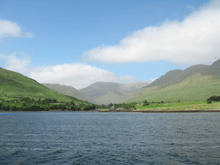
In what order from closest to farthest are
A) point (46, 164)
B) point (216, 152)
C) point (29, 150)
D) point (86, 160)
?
point (46, 164)
point (86, 160)
point (216, 152)
point (29, 150)

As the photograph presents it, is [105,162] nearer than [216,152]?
Yes

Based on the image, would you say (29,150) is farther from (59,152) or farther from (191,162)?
(191,162)

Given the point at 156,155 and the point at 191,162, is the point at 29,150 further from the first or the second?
the point at 191,162

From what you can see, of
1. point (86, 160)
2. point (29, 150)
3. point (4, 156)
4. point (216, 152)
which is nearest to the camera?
point (86, 160)

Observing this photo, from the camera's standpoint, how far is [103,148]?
50531mm

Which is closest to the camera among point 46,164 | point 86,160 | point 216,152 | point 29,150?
point 46,164

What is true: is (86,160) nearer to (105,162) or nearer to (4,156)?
(105,162)

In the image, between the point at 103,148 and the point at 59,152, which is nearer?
the point at 59,152

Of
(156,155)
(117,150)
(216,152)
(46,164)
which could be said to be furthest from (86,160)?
(216,152)

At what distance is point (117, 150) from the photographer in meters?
48.1

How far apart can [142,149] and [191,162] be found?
13.9 meters

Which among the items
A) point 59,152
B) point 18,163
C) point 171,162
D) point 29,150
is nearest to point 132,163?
point 171,162

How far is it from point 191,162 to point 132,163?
38.1 feet

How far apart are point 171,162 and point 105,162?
13024 millimetres
